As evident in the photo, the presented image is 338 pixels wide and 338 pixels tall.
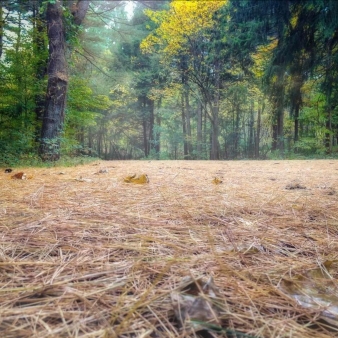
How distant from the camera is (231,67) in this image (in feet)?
38.8

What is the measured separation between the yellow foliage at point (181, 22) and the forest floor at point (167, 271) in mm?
10581

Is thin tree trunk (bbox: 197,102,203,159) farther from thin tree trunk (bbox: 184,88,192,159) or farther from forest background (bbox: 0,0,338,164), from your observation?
thin tree trunk (bbox: 184,88,192,159)

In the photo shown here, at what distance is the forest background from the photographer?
2787mm

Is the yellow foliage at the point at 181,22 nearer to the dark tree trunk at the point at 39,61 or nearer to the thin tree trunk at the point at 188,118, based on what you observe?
the thin tree trunk at the point at 188,118

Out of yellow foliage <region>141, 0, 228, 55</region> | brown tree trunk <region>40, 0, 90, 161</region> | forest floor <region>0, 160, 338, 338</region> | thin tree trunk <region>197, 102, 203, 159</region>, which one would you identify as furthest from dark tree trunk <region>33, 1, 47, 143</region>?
thin tree trunk <region>197, 102, 203, 159</region>

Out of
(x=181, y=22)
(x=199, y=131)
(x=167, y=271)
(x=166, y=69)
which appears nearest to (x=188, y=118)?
(x=199, y=131)

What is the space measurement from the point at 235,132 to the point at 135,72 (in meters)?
7.54

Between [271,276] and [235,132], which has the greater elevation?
[235,132]

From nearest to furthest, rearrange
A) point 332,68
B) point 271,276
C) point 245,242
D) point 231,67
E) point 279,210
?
point 271,276 < point 245,242 < point 279,210 < point 332,68 < point 231,67

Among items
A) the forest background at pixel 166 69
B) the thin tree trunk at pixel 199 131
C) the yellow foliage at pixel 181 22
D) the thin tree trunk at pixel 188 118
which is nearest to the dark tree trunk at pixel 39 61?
the forest background at pixel 166 69

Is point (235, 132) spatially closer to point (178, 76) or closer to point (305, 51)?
point (178, 76)

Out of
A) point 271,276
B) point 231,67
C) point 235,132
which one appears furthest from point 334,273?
point 235,132

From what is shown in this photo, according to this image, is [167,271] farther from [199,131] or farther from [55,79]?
[199,131]

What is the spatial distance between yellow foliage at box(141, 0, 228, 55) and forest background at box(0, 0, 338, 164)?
0.04m
